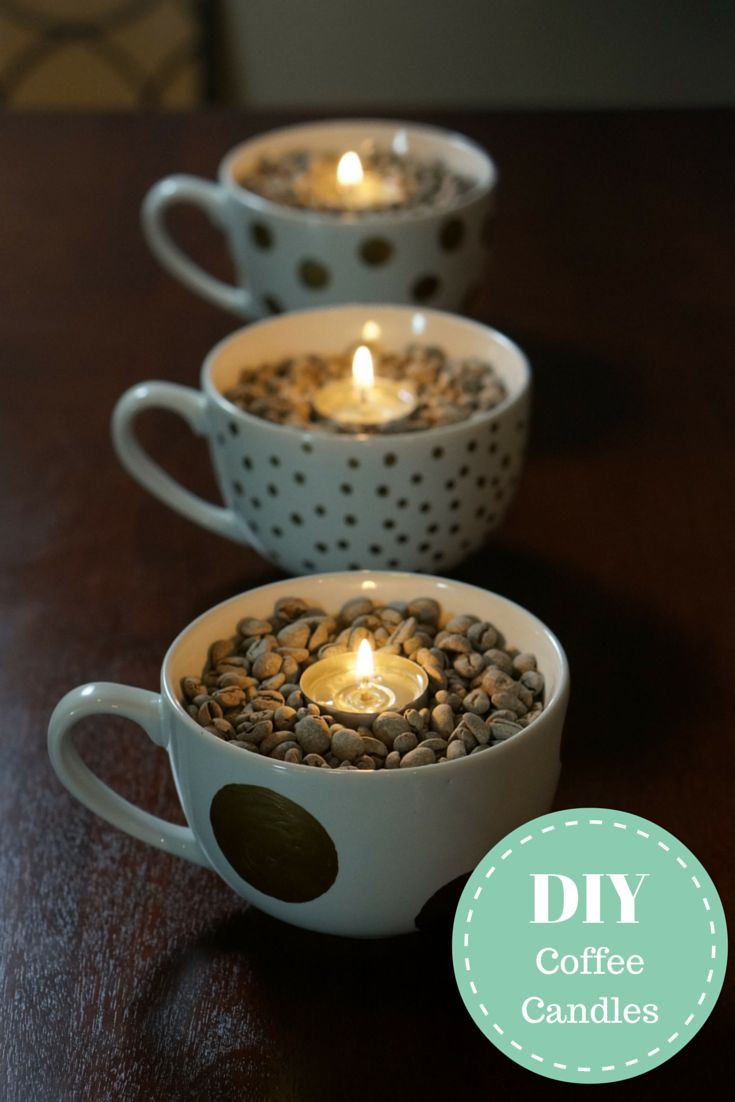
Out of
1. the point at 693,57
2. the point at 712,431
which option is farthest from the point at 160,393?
the point at 693,57

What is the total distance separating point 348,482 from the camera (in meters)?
0.62

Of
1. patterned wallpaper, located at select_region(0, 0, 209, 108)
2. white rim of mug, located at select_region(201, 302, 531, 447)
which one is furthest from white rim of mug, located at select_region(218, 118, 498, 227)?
patterned wallpaper, located at select_region(0, 0, 209, 108)

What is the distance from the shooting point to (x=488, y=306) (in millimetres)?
983

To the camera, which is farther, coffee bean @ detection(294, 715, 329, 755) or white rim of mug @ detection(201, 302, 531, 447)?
white rim of mug @ detection(201, 302, 531, 447)

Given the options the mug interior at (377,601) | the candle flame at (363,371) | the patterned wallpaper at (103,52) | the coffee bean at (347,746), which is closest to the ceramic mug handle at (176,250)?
the candle flame at (363,371)

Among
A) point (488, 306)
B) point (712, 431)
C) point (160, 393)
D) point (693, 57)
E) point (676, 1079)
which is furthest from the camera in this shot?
point (693, 57)

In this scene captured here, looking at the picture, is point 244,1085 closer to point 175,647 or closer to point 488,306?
point 175,647

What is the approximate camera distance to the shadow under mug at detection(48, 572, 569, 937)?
42cm

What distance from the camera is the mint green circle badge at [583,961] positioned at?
400mm

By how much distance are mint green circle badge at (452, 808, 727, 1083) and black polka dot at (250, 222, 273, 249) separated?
0.52m

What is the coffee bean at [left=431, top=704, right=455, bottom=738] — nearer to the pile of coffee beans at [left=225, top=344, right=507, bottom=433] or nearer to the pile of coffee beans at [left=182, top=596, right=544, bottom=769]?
the pile of coffee beans at [left=182, top=596, right=544, bottom=769]

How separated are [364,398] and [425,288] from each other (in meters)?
0.21

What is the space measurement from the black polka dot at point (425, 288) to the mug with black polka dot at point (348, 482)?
7.5 inches

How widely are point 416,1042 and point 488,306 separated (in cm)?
63
